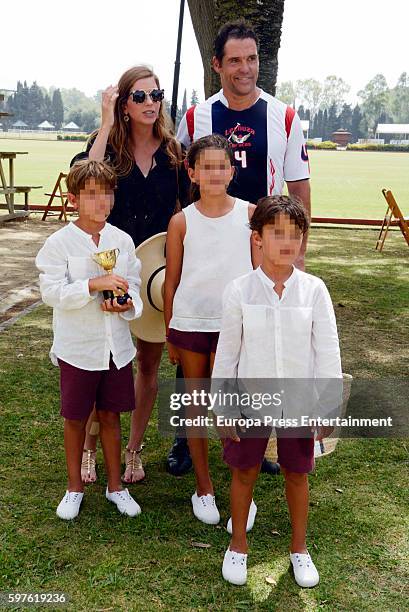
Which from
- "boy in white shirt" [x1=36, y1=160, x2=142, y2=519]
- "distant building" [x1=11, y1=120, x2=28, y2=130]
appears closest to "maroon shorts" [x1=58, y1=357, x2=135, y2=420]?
"boy in white shirt" [x1=36, y1=160, x2=142, y2=519]

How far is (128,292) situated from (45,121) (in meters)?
124

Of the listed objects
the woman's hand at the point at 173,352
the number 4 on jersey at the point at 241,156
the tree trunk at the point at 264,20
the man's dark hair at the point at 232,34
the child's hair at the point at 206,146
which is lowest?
the woman's hand at the point at 173,352

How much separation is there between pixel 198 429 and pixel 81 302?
0.78 meters

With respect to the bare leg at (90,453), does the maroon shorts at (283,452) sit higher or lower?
higher

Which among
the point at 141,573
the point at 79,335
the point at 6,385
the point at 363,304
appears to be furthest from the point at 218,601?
the point at 363,304

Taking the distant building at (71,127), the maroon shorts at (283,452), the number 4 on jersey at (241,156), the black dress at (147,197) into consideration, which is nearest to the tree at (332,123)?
the distant building at (71,127)

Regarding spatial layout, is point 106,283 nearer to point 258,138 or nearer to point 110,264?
point 110,264

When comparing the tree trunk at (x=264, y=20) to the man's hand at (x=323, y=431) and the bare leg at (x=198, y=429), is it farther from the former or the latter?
the man's hand at (x=323, y=431)

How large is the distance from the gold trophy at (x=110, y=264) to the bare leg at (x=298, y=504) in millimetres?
897

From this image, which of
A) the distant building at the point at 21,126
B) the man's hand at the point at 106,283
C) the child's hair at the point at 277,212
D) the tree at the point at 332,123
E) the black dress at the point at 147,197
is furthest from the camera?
the distant building at the point at 21,126

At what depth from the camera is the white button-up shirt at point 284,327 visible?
2.41 m

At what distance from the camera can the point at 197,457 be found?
3035 millimetres

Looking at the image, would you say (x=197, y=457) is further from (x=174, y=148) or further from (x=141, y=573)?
(x=174, y=148)

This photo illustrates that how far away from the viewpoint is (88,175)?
2717 millimetres
